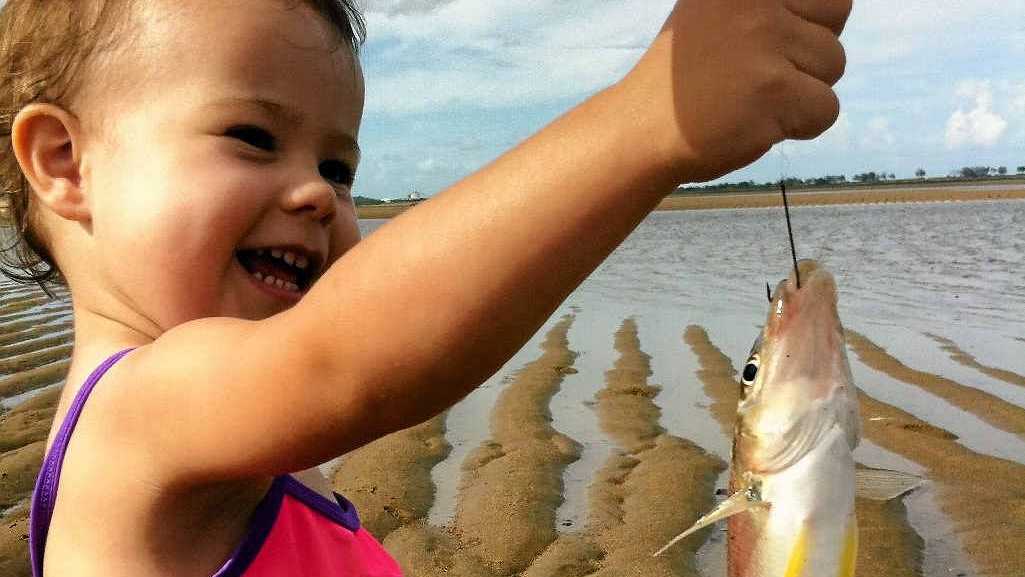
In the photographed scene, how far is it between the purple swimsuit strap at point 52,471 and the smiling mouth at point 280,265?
0.88ft

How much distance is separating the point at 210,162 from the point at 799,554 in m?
1.33

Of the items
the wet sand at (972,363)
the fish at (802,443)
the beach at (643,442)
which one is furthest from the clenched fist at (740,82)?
the wet sand at (972,363)

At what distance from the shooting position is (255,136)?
173cm

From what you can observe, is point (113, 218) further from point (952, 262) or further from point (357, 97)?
point (952, 262)

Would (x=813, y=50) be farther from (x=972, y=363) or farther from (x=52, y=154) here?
(x=972, y=363)

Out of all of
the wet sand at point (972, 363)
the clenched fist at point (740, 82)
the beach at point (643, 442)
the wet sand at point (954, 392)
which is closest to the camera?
the clenched fist at point (740, 82)

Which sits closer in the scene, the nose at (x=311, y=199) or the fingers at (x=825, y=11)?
the fingers at (x=825, y=11)

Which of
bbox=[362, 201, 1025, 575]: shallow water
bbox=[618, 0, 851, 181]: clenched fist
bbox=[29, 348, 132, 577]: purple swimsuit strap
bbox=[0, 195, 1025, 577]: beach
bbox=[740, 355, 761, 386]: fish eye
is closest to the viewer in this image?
bbox=[618, 0, 851, 181]: clenched fist

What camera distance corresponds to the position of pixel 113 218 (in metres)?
1.75

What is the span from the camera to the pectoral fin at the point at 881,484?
2.07 meters

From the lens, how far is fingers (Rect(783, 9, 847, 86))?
3.54 ft

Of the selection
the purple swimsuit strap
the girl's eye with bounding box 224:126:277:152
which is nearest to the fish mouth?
the girl's eye with bounding box 224:126:277:152

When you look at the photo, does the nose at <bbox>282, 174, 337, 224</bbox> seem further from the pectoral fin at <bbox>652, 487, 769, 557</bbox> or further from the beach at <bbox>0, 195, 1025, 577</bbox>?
the beach at <bbox>0, 195, 1025, 577</bbox>

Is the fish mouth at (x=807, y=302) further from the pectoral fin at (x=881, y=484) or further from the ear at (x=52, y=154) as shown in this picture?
the ear at (x=52, y=154)
